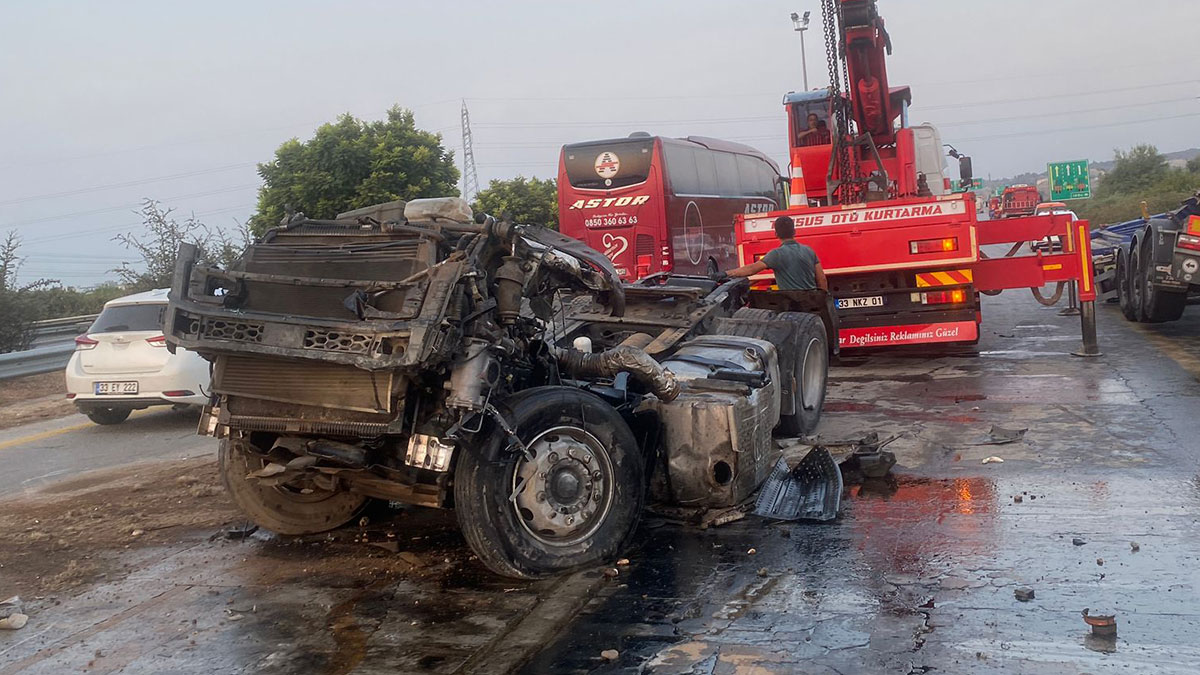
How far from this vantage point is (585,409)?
5.16m

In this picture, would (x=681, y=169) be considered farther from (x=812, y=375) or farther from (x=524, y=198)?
(x=812, y=375)

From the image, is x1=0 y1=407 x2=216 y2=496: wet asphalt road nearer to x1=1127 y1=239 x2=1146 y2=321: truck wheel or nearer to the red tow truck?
the red tow truck

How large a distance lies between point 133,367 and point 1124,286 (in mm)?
13257

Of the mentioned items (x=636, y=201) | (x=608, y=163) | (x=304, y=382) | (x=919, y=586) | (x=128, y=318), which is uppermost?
(x=608, y=163)

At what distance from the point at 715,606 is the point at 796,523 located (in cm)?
132

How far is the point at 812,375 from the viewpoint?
28.1 feet

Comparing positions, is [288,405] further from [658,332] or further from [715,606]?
[658,332]

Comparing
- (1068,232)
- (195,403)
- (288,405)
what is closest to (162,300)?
(195,403)

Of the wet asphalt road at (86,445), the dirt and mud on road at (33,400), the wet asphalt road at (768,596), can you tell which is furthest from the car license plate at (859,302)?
the dirt and mud on road at (33,400)

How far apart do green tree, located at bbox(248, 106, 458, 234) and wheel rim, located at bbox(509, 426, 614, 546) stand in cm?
1365

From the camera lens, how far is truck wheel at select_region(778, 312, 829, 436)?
805cm

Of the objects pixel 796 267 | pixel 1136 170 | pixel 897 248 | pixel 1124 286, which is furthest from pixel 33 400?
pixel 1136 170

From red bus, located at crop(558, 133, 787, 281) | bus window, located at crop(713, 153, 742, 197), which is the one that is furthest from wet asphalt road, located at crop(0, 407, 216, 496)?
bus window, located at crop(713, 153, 742, 197)

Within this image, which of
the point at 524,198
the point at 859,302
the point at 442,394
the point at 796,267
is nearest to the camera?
the point at 442,394
